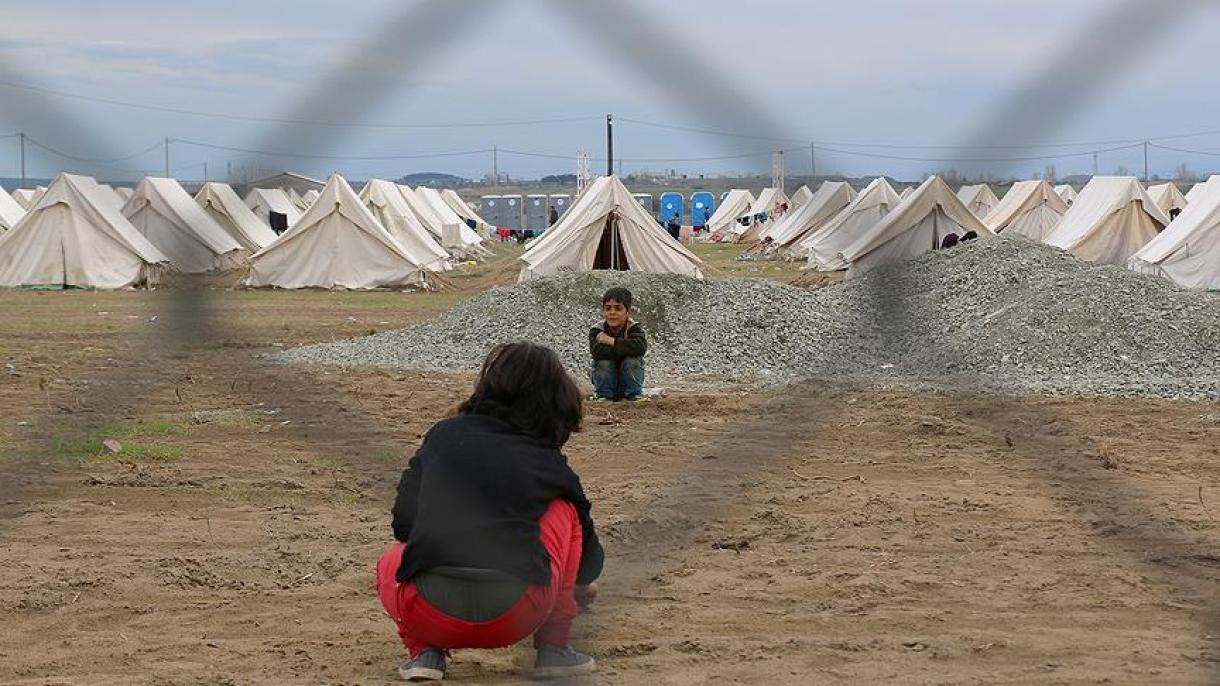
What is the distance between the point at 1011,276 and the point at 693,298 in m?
2.99

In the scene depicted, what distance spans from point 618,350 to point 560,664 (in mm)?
5874

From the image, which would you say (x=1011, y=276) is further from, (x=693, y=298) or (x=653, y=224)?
(x=653, y=224)

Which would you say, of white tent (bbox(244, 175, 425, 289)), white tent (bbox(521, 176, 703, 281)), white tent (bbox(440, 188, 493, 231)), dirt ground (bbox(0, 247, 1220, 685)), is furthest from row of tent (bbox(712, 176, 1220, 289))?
white tent (bbox(440, 188, 493, 231))

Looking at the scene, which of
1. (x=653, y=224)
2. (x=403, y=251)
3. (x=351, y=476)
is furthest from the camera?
(x=403, y=251)

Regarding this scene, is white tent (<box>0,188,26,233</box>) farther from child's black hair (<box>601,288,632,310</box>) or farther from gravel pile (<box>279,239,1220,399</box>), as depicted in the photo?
child's black hair (<box>601,288,632,310</box>)

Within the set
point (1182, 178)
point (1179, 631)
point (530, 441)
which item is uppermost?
point (1182, 178)

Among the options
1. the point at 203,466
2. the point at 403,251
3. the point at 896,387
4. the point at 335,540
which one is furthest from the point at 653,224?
the point at 335,540

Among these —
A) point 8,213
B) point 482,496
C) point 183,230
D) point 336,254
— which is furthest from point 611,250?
point 183,230

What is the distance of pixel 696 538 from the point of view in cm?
584

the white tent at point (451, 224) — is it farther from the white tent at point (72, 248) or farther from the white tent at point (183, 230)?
the white tent at point (183, 230)

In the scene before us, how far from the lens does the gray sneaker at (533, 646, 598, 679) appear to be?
12.5ft

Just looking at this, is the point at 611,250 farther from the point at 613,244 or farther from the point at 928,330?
the point at 928,330

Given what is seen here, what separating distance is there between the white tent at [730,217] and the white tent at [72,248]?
25442 millimetres

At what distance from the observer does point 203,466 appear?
25.0 feet
